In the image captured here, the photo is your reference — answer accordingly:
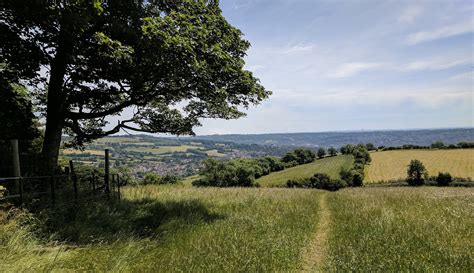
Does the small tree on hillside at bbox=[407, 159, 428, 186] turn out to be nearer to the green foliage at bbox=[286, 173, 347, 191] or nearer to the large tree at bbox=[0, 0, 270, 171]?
the green foliage at bbox=[286, 173, 347, 191]

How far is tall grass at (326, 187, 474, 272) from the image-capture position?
645cm

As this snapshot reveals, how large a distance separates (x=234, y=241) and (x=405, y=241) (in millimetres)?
4625

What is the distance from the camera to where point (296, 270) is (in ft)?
22.4

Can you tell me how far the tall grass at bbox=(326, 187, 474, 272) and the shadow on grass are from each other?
484cm

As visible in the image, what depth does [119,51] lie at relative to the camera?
999 centimetres

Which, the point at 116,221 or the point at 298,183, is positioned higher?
the point at 116,221

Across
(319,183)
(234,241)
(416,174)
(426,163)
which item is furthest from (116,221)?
(426,163)

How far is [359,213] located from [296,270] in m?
6.68

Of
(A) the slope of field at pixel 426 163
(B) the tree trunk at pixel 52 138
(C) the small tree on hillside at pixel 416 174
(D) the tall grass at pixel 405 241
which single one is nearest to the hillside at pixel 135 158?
(B) the tree trunk at pixel 52 138

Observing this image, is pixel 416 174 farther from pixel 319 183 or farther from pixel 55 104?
pixel 55 104

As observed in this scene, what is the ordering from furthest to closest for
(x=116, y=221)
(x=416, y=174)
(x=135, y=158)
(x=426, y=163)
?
(x=135, y=158)
(x=426, y=163)
(x=416, y=174)
(x=116, y=221)

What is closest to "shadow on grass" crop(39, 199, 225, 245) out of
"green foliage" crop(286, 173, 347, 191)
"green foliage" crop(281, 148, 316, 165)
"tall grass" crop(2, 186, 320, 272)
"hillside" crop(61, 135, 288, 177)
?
"tall grass" crop(2, 186, 320, 272)

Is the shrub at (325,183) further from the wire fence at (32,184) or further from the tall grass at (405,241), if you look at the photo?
the wire fence at (32,184)

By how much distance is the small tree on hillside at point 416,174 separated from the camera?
70.5 meters
